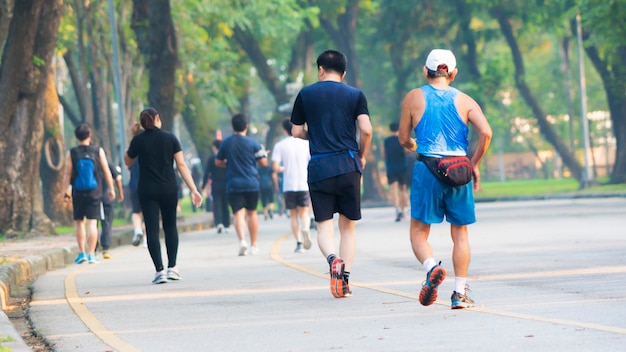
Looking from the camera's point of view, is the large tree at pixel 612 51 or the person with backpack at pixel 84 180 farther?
the large tree at pixel 612 51

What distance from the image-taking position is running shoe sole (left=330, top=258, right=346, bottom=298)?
34.4ft

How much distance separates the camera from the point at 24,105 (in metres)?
23.2

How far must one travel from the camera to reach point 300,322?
9.30 meters

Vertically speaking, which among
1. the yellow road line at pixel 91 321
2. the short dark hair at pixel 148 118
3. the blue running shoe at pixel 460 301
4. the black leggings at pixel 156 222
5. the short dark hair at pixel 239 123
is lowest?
the yellow road line at pixel 91 321

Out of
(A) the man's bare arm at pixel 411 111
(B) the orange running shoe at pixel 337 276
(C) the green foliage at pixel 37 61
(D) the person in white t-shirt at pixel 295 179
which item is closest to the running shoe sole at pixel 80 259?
(D) the person in white t-shirt at pixel 295 179

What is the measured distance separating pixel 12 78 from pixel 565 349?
1711 centimetres

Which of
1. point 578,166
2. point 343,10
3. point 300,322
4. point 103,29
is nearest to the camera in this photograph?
point 300,322

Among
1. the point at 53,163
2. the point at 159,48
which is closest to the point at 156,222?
the point at 53,163

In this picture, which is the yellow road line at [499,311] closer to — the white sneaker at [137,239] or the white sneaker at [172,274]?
the white sneaker at [172,274]

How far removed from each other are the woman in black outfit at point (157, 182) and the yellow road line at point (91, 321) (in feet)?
3.33

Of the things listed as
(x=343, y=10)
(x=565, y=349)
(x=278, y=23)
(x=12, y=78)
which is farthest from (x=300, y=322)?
(x=343, y=10)

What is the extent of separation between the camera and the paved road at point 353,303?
8.14 metres

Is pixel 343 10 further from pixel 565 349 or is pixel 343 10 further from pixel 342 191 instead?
pixel 565 349

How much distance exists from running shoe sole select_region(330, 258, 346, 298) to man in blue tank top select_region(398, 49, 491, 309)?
82cm
